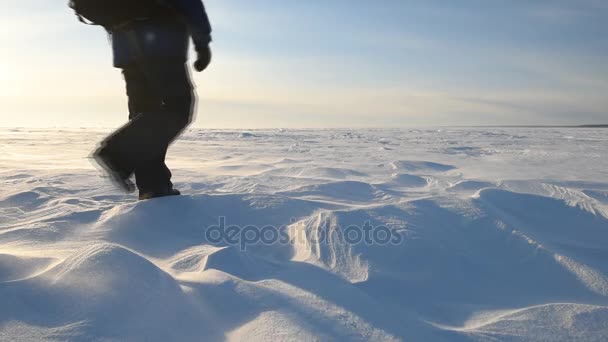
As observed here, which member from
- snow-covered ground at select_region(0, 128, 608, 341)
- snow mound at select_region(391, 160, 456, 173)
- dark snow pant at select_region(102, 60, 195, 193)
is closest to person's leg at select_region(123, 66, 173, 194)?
dark snow pant at select_region(102, 60, 195, 193)

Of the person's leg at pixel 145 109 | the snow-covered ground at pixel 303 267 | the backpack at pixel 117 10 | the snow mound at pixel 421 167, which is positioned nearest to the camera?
the snow-covered ground at pixel 303 267

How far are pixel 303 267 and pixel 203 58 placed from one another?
1.13 meters

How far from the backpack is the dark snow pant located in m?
0.20

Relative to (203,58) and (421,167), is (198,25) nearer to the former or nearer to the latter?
(203,58)

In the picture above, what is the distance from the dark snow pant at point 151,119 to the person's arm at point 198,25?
0.34 feet

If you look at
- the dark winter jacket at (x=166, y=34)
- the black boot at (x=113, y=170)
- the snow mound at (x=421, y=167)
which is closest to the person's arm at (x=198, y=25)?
the dark winter jacket at (x=166, y=34)

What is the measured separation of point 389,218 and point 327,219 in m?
0.25

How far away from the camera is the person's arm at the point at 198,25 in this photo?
5.34ft

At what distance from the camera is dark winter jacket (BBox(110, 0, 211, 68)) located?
5.41 ft

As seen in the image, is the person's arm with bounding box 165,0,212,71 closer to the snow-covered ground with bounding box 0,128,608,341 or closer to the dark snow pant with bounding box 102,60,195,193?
the dark snow pant with bounding box 102,60,195,193

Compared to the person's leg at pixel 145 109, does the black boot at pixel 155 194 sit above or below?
below

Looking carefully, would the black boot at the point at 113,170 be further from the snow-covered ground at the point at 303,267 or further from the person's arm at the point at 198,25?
the person's arm at the point at 198,25

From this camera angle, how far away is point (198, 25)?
168cm

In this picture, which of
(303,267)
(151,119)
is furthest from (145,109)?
(303,267)
